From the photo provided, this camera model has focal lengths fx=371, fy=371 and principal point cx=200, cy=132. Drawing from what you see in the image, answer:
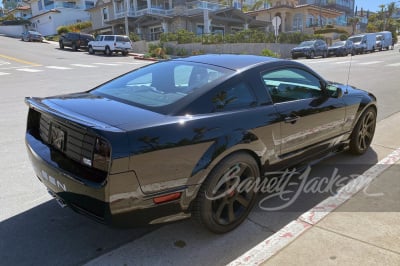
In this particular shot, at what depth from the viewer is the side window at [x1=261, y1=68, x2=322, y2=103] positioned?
149 inches

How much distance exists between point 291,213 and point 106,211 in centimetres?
189

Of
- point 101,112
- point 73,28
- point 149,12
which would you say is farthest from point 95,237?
point 73,28

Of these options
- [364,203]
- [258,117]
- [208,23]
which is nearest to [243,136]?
[258,117]

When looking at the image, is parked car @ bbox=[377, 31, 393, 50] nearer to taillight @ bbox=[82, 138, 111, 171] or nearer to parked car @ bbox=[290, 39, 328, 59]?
parked car @ bbox=[290, 39, 328, 59]

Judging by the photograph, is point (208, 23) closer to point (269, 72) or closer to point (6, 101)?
→ point (6, 101)

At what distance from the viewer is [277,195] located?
13.3 ft

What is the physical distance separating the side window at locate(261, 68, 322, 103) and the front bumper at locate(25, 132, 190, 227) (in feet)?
5.28

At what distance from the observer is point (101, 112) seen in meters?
2.96

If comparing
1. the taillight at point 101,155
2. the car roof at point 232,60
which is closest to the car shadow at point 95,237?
the taillight at point 101,155

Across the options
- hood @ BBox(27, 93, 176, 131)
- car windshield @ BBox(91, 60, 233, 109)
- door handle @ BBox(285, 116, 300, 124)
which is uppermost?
car windshield @ BBox(91, 60, 233, 109)

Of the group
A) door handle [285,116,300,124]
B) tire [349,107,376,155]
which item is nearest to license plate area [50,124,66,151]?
door handle [285,116,300,124]

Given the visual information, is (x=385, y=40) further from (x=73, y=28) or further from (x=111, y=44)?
(x=73, y=28)

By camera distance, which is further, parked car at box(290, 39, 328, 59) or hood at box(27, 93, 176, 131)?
parked car at box(290, 39, 328, 59)

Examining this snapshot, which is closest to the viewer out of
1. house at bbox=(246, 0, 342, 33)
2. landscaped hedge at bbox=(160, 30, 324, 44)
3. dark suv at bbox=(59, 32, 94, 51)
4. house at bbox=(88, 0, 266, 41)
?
landscaped hedge at bbox=(160, 30, 324, 44)
